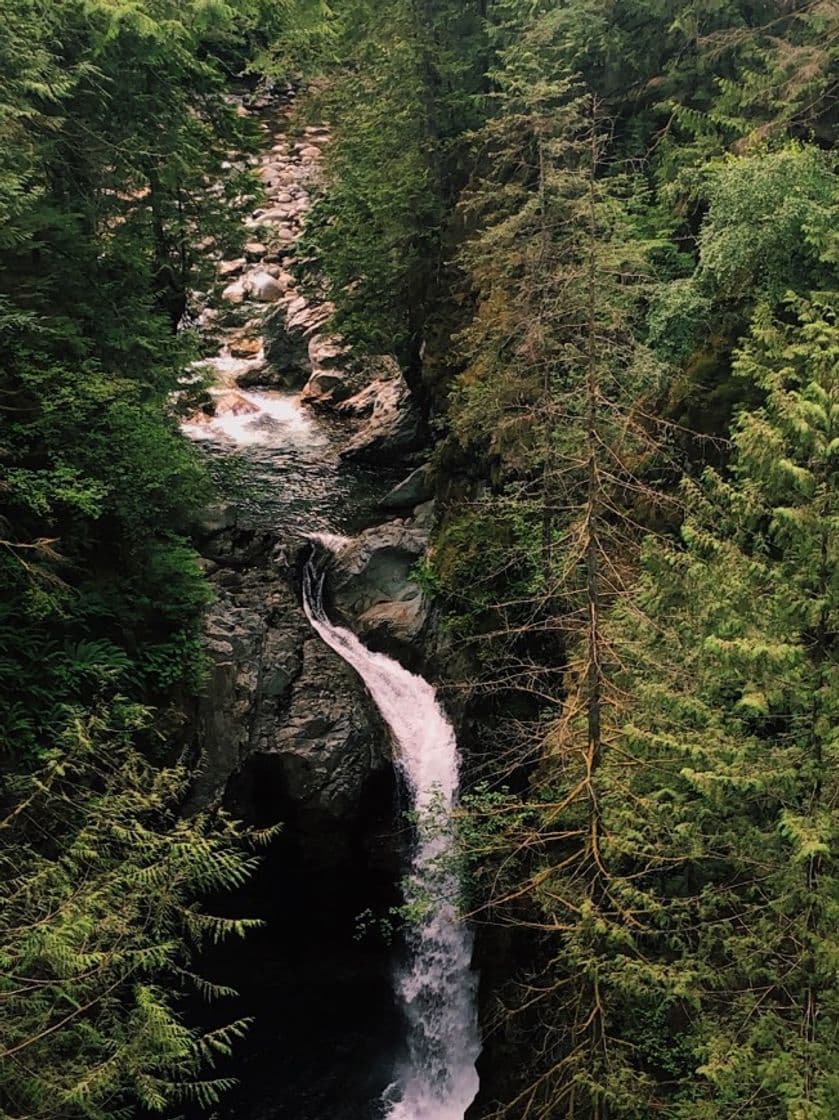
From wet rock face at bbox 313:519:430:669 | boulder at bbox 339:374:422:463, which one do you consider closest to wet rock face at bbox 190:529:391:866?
wet rock face at bbox 313:519:430:669

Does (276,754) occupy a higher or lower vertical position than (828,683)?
lower

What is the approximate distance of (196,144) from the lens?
49.9 ft

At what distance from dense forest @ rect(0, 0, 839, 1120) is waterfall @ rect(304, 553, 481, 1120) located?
73 cm

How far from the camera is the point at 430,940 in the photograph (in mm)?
12875

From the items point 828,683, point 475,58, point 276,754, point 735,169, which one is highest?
point 475,58

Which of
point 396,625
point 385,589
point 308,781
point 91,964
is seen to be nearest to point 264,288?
point 385,589

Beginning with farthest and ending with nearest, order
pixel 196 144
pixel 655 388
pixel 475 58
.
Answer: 1. pixel 475 58
2. pixel 196 144
3. pixel 655 388

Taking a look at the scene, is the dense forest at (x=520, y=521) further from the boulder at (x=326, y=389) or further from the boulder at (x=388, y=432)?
the boulder at (x=326, y=389)

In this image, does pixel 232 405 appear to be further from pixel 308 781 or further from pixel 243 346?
pixel 308 781

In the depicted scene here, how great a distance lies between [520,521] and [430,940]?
281 inches

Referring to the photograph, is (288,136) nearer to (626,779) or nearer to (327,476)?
(327,476)

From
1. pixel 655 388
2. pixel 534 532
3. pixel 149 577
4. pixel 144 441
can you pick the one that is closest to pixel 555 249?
pixel 655 388

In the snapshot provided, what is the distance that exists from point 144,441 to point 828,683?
9.51m

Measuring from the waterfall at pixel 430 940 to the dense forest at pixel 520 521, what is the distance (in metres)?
0.73
